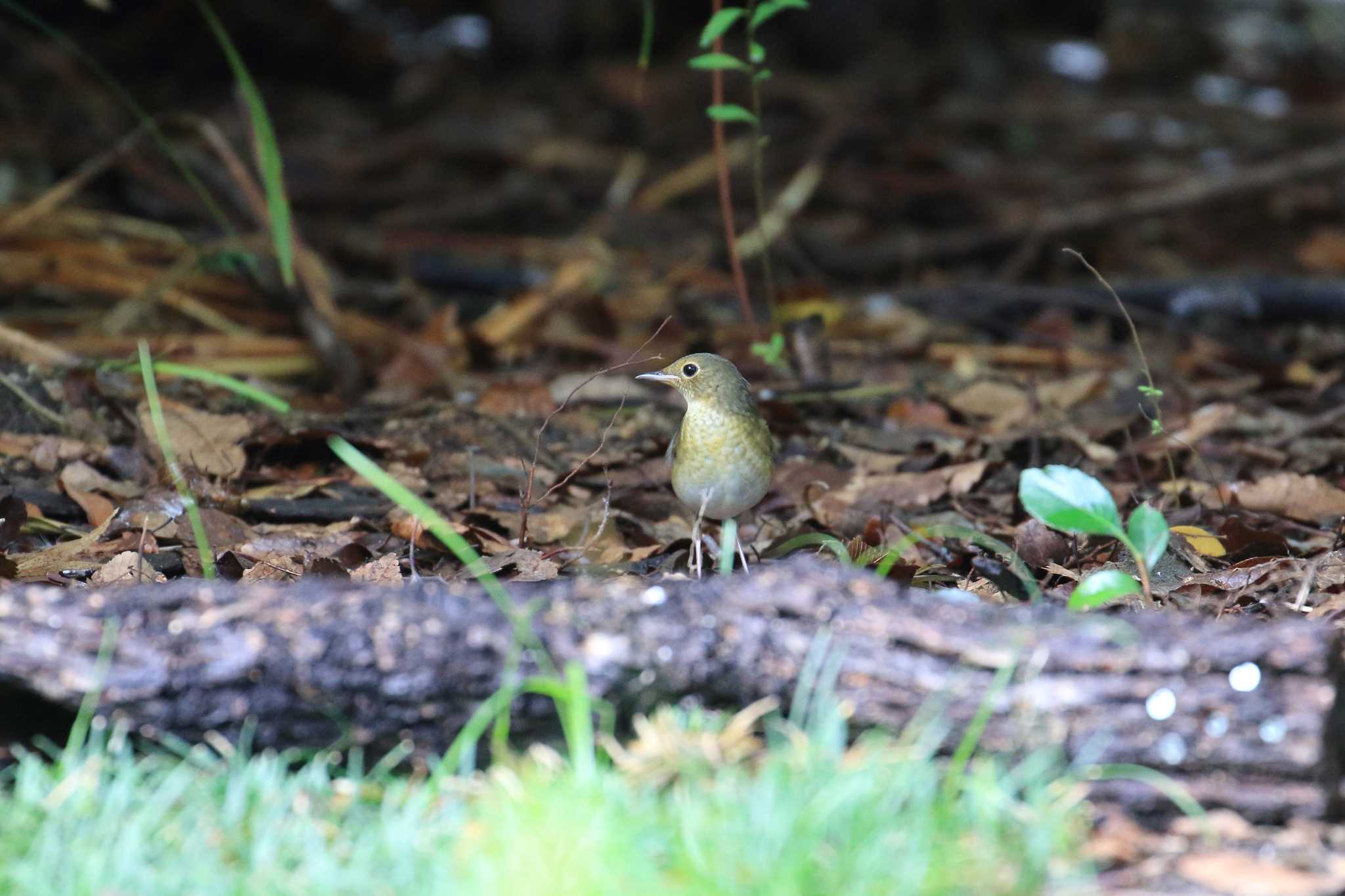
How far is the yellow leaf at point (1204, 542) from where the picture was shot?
3.87 meters

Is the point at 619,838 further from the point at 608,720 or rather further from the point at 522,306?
the point at 522,306

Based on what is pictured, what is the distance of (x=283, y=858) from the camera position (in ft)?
7.66

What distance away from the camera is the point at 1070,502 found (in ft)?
9.82

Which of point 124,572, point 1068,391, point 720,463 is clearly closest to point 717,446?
point 720,463

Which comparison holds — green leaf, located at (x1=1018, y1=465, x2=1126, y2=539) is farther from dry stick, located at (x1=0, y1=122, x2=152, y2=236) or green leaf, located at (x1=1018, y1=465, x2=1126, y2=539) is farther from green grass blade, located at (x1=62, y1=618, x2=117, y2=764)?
dry stick, located at (x1=0, y1=122, x2=152, y2=236)

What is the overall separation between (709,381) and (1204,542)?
1.43 metres

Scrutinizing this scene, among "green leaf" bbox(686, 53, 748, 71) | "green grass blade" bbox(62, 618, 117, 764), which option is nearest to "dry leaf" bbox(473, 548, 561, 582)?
"green grass blade" bbox(62, 618, 117, 764)

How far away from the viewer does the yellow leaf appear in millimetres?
3871

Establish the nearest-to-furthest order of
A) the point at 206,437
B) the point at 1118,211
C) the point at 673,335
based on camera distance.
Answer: the point at 206,437 → the point at 673,335 → the point at 1118,211

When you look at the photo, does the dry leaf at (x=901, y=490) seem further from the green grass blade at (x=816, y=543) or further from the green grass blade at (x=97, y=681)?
the green grass blade at (x=97, y=681)

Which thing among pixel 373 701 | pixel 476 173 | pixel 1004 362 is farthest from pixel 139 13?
pixel 373 701

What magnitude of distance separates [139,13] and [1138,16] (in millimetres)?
8074

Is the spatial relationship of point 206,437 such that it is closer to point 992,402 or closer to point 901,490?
point 901,490

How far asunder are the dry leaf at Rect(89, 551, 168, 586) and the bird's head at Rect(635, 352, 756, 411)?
55.2 inches
